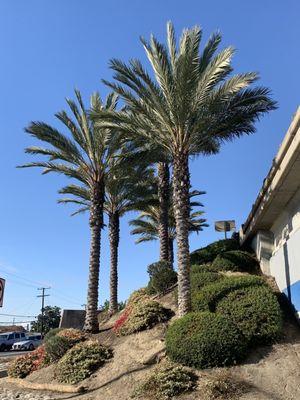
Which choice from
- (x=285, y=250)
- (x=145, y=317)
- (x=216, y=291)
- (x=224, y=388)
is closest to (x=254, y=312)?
(x=216, y=291)

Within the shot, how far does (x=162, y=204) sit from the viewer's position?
2550 centimetres

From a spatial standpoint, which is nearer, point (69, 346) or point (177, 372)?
point (177, 372)

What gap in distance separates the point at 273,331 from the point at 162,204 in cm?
1296

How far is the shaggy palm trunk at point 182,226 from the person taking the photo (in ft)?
50.3

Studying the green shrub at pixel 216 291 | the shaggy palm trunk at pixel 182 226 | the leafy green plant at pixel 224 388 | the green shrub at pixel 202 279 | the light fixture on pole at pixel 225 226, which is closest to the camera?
the leafy green plant at pixel 224 388

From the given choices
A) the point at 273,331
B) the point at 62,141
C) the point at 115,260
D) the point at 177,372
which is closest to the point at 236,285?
the point at 273,331

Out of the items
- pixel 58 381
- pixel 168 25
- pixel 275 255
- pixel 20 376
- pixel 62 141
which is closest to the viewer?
pixel 58 381

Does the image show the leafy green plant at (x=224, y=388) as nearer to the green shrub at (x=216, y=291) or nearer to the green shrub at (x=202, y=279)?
the green shrub at (x=216, y=291)

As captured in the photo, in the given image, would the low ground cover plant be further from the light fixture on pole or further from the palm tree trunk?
the light fixture on pole

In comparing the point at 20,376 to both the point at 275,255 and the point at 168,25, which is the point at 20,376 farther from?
the point at 168,25

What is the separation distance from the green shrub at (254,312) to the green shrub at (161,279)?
6.28 meters

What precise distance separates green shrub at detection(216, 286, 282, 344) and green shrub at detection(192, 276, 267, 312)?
27 centimetres

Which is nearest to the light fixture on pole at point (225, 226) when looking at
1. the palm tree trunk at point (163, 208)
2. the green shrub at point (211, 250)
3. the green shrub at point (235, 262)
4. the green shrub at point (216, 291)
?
the green shrub at point (211, 250)

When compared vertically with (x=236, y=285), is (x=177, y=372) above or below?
below
